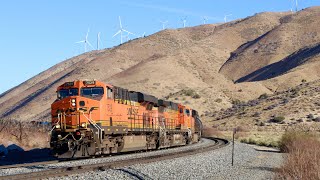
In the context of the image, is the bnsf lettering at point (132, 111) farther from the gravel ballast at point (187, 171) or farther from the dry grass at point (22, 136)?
the dry grass at point (22, 136)

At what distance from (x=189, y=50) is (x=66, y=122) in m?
A: 135

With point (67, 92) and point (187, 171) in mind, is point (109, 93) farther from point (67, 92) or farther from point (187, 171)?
point (187, 171)

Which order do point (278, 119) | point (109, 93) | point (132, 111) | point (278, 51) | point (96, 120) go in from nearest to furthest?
point (96, 120)
point (109, 93)
point (132, 111)
point (278, 119)
point (278, 51)

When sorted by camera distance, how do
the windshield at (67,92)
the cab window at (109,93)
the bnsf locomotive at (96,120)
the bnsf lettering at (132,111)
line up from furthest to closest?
the bnsf lettering at (132,111), the cab window at (109,93), the windshield at (67,92), the bnsf locomotive at (96,120)

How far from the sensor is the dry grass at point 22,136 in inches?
1304

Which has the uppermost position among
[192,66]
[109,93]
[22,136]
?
[192,66]

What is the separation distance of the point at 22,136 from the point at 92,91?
1300 cm

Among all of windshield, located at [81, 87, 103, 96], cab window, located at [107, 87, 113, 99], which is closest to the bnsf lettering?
cab window, located at [107, 87, 113, 99]

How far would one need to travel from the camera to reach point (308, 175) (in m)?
12.4

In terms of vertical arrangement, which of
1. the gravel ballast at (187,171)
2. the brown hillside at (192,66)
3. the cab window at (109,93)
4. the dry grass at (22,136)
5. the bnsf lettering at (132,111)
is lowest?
the gravel ballast at (187,171)

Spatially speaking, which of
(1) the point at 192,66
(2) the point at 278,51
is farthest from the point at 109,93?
(2) the point at 278,51

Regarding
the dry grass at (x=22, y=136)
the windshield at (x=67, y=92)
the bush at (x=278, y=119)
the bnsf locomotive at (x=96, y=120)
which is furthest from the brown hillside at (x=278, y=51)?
the windshield at (x=67, y=92)

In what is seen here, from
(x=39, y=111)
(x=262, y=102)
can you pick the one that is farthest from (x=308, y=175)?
(x=39, y=111)

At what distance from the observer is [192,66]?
14262 cm
